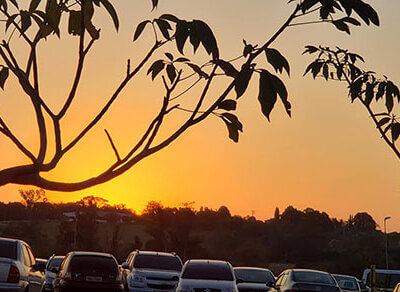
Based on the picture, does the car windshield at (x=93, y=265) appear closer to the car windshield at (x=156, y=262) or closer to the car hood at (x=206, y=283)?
the car hood at (x=206, y=283)

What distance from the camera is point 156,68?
432 centimetres

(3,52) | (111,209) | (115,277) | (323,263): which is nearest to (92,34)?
(3,52)

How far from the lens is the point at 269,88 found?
3557 mm

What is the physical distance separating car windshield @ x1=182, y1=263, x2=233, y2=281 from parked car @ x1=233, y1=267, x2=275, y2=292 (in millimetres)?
2271

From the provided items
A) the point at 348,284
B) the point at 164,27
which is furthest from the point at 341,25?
the point at 348,284

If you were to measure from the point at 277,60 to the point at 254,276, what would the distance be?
26726 millimetres

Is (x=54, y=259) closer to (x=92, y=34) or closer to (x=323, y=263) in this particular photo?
(x=92, y=34)

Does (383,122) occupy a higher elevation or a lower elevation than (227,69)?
higher

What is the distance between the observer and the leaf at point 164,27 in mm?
3836

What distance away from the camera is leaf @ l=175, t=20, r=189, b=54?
3.59 m

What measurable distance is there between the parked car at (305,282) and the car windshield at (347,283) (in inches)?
339

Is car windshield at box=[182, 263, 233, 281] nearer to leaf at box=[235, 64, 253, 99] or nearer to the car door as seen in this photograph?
the car door

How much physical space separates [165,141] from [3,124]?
0.80 meters

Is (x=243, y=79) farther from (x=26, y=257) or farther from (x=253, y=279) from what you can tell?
(x=253, y=279)
